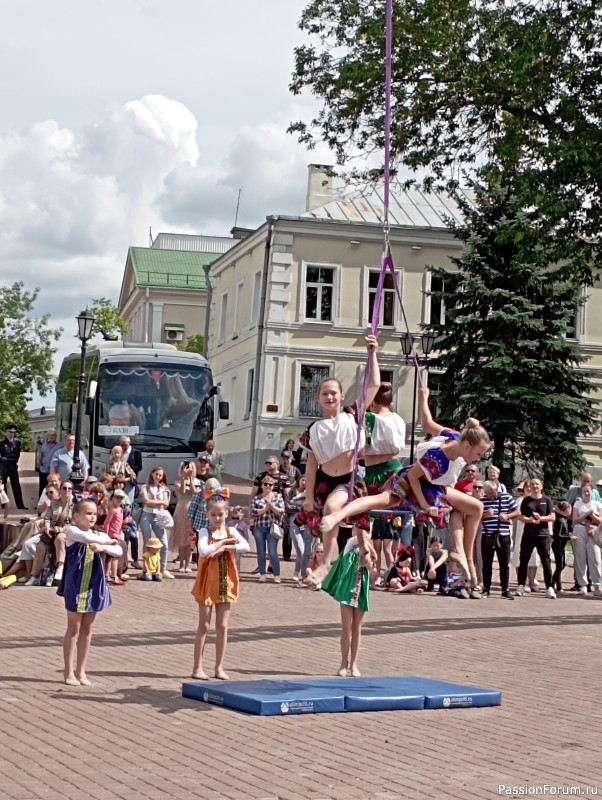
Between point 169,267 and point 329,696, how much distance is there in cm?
7481

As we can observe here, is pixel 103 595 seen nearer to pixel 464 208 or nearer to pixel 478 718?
pixel 478 718

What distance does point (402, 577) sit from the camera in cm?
2144

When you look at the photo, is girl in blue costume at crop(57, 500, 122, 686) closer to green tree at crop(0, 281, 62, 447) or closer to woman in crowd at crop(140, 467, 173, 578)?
woman in crowd at crop(140, 467, 173, 578)

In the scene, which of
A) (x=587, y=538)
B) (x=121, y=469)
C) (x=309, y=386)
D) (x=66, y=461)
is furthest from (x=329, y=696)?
(x=309, y=386)

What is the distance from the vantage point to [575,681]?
13.0 m

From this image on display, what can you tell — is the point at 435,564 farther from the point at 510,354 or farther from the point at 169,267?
the point at 169,267

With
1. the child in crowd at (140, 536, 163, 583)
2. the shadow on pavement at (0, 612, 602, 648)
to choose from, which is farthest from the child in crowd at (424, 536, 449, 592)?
the child in crowd at (140, 536, 163, 583)

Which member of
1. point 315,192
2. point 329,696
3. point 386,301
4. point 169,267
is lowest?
point 329,696

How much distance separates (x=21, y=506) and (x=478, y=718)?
2449cm

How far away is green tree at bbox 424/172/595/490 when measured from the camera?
3819 centimetres

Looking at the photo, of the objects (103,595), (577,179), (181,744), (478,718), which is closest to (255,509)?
(577,179)

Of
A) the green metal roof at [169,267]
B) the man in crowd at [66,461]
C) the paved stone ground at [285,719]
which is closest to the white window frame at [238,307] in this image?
the man in crowd at [66,461]

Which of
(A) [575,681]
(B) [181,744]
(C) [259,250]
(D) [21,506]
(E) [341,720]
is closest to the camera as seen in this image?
(B) [181,744]

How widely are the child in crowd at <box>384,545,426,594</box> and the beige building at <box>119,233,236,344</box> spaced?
5064cm
